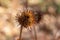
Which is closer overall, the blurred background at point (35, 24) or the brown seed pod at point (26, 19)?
the brown seed pod at point (26, 19)

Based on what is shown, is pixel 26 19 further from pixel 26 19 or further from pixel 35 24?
pixel 35 24

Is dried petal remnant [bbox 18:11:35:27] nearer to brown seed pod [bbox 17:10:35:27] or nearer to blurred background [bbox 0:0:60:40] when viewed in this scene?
brown seed pod [bbox 17:10:35:27]

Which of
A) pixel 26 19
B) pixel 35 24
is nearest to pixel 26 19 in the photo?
pixel 26 19

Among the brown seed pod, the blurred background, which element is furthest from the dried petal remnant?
the blurred background

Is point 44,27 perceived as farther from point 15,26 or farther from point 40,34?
point 15,26

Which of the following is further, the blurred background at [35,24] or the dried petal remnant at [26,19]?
the blurred background at [35,24]

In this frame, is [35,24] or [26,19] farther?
[35,24]

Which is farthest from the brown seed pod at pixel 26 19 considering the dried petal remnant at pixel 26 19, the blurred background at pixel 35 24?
the blurred background at pixel 35 24

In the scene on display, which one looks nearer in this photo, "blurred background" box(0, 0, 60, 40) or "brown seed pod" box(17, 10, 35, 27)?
"brown seed pod" box(17, 10, 35, 27)

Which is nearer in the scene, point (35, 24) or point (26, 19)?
point (26, 19)

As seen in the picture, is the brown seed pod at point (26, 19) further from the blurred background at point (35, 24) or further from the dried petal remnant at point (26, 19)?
the blurred background at point (35, 24)

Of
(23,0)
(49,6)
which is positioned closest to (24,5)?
(23,0)
